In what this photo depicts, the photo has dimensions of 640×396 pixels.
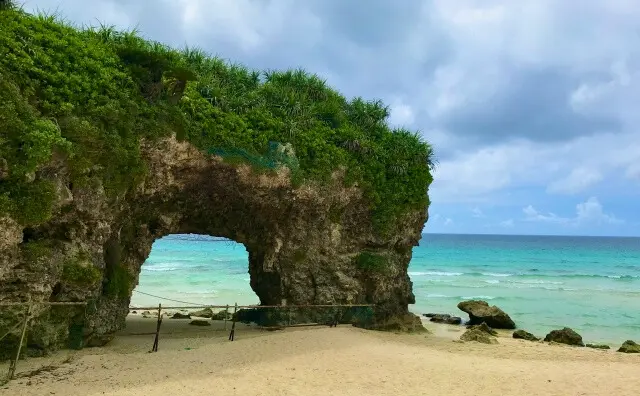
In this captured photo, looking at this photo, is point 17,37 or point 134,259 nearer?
point 17,37

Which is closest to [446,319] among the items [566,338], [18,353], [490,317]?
[490,317]

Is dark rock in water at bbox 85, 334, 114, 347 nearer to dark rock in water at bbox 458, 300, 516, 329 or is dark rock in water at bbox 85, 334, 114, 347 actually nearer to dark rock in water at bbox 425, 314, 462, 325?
dark rock in water at bbox 425, 314, 462, 325

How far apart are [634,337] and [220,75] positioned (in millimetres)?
22744

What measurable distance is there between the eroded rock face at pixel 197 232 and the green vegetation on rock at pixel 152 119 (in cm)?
55

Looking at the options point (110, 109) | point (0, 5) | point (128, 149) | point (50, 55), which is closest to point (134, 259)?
point (128, 149)

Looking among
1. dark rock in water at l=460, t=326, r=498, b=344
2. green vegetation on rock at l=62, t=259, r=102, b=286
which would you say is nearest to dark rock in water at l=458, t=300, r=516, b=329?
dark rock in water at l=460, t=326, r=498, b=344

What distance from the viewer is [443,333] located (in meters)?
22.6

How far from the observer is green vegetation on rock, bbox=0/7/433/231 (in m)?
11.5

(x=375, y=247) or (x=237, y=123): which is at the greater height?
(x=237, y=123)

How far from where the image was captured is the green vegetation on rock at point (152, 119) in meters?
11.5

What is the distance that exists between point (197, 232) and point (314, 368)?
9252mm

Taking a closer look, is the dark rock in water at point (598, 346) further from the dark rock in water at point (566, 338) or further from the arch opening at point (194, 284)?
the arch opening at point (194, 284)

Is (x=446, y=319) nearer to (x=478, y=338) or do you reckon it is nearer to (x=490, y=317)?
(x=490, y=317)

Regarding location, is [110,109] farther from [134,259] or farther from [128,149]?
[134,259]
